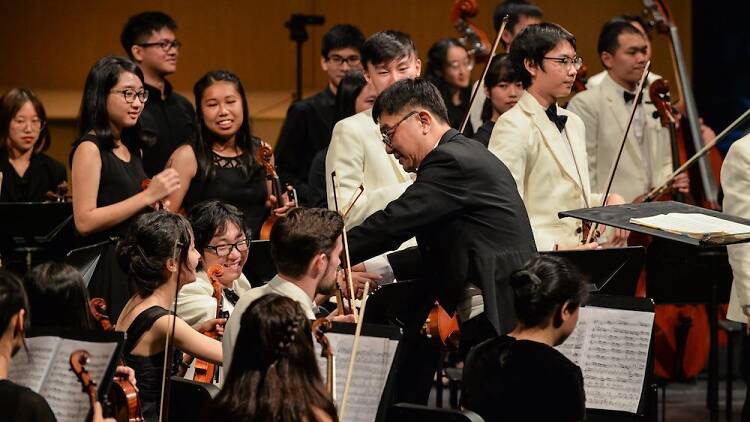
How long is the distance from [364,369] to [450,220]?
2.23 ft

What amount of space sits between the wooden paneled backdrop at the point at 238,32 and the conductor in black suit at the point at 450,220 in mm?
3647

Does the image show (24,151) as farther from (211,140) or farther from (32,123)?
(211,140)

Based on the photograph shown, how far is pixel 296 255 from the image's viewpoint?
3230mm

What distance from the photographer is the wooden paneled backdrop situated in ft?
24.5

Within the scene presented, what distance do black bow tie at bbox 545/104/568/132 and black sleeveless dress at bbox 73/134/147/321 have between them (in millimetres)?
1432

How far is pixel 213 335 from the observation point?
11.6 ft

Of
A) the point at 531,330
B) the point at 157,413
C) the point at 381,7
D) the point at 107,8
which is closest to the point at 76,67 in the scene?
the point at 107,8

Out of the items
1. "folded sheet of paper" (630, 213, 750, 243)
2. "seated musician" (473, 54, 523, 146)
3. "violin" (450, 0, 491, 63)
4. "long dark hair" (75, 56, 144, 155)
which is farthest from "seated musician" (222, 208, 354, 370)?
"violin" (450, 0, 491, 63)

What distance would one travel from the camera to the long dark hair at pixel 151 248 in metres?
3.56

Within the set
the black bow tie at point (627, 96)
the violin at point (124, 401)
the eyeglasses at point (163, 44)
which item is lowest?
the violin at point (124, 401)

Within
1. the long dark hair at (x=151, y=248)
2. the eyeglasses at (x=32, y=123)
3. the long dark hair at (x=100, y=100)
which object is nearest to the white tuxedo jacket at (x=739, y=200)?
the long dark hair at (x=151, y=248)

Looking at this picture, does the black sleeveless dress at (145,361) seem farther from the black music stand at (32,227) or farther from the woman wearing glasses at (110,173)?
the black music stand at (32,227)

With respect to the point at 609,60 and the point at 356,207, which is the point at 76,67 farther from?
the point at 356,207

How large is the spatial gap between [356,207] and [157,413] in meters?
0.99
